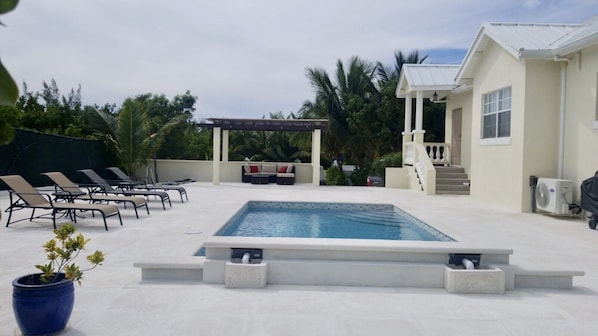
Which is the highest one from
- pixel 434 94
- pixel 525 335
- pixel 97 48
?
pixel 97 48

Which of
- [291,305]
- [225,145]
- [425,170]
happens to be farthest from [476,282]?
[225,145]

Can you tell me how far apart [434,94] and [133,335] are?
57.6 ft

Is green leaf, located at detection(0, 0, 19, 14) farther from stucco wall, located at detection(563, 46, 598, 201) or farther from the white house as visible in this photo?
stucco wall, located at detection(563, 46, 598, 201)

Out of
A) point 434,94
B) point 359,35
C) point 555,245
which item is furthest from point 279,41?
point 555,245

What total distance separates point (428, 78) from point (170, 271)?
1617 cm

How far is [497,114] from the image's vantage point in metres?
13.8

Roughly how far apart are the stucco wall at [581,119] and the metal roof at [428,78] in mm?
6641

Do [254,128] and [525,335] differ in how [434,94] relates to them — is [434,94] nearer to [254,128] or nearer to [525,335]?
[254,128]

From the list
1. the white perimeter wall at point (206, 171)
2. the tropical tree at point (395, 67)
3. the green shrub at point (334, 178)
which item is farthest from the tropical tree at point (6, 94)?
the tropical tree at point (395, 67)

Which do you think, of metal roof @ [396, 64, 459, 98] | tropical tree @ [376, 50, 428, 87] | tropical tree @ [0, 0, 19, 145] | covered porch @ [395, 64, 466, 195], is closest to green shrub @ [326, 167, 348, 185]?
covered porch @ [395, 64, 466, 195]

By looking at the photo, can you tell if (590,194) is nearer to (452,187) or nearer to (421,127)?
(452,187)

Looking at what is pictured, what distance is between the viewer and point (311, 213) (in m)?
13.1

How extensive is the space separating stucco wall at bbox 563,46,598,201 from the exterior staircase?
5.51 metres

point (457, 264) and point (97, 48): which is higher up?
point (97, 48)
